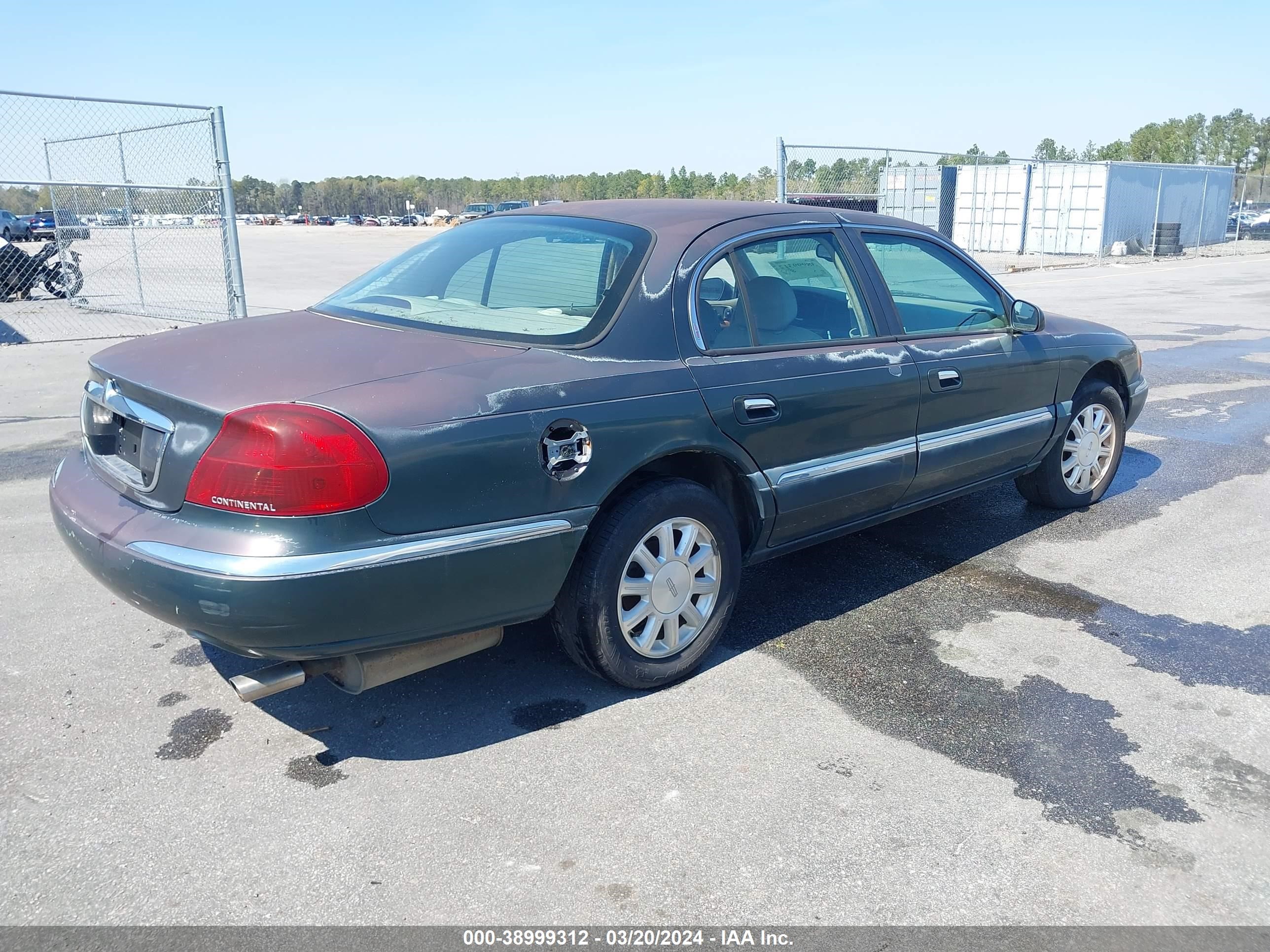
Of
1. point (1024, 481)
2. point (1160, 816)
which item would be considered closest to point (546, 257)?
point (1160, 816)

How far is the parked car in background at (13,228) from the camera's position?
2648 cm

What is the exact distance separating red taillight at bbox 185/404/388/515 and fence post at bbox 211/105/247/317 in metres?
7.60

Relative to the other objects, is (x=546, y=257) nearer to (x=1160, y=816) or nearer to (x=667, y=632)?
(x=667, y=632)

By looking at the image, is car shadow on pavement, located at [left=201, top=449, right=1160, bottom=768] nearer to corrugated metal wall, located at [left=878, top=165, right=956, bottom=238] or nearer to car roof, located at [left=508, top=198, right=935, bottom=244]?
car roof, located at [left=508, top=198, right=935, bottom=244]

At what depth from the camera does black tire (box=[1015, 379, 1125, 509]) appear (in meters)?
5.31

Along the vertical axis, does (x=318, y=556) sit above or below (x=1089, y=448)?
above

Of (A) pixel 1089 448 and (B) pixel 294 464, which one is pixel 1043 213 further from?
(B) pixel 294 464

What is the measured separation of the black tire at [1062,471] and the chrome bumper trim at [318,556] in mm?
3499

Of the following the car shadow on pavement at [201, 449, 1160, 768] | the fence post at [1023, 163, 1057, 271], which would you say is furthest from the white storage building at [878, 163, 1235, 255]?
the car shadow on pavement at [201, 449, 1160, 768]

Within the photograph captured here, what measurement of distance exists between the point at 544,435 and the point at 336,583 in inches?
29.0

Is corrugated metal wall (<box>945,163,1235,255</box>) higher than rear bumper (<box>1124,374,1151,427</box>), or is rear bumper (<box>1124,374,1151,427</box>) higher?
corrugated metal wall (<box>945,163,1235,255</box>)

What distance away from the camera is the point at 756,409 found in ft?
11.7

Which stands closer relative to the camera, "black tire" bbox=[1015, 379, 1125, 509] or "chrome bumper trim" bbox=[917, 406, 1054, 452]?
"chrome bumper trim" bbox=[917, 406, 1054, 452]

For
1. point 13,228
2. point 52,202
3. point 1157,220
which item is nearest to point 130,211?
point 52,202
